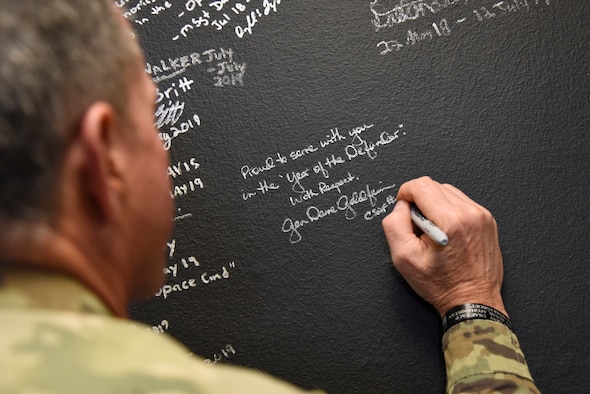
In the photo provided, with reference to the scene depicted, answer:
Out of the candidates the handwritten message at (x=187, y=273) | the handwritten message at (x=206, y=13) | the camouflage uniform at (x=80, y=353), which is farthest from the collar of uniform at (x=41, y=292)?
the handwritten message at (x=206, y=13)

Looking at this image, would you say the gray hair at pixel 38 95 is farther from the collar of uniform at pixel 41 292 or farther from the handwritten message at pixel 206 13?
the handwritten message at pixel 206 13

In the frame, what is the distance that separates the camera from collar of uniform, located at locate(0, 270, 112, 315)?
1.64 feet

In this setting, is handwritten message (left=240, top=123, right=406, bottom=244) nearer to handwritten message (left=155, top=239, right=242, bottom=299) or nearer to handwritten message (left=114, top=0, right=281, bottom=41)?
handwritten message (left=155, top=239, right=242, bottom=299)

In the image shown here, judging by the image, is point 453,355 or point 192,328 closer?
point 453,355

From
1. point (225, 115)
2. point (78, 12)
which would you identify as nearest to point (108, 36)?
point (78, 12)

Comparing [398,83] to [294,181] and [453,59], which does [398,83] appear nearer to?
[453,59]

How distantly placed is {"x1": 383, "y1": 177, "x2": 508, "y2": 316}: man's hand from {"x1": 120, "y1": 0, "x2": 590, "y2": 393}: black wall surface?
42mm

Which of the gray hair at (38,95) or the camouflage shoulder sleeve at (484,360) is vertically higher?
the gray hair at (38,95)

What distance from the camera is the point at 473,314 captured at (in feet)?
2.95

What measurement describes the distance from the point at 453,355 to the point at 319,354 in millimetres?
206

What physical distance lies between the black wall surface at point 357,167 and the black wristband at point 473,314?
0.05 meters

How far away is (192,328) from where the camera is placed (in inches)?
39.5

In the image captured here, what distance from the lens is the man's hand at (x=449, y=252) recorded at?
91 centimetres

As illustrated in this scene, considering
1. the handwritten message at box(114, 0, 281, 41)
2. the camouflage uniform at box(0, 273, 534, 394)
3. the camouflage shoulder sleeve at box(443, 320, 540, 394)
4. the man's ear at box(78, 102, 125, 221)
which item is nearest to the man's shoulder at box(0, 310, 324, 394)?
the camouflage uniform at box(0, 273, 534, 394)
